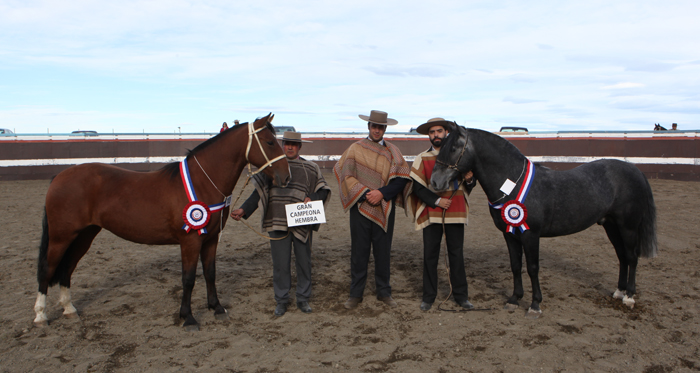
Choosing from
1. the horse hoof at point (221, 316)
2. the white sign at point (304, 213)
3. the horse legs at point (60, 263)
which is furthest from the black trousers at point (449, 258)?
the horse legs at point (60, 263)

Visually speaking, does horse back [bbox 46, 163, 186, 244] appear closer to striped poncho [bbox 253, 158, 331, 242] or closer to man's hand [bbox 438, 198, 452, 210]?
striped poncho [bbox 253, 158, 331, 242]

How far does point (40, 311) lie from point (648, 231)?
610 centimetres

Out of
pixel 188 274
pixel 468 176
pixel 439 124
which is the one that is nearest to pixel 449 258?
pixel 468 176

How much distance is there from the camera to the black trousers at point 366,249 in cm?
441

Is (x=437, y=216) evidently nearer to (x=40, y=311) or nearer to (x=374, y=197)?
(x=374, y=197)

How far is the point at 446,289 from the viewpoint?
5023 mm

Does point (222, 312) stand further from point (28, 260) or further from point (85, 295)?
point (28, 260)

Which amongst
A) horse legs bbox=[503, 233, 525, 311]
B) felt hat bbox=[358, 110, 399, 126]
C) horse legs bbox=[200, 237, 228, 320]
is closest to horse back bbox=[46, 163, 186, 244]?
horse legs bbox=[200, 237, 228, 320]

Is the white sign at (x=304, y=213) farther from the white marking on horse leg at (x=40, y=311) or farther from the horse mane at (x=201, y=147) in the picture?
the white marking on horse leg at (x=40, y=311)

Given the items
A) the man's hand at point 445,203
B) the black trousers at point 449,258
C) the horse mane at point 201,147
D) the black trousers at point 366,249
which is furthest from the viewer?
the black trousers at point 366,249

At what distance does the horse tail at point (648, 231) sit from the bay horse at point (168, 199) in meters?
3.78

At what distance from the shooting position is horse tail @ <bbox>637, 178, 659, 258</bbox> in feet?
15.1

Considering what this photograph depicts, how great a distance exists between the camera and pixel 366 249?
4.45 m

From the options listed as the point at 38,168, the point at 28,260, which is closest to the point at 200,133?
the point at 38,168
